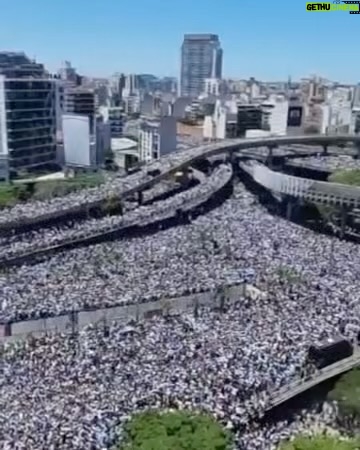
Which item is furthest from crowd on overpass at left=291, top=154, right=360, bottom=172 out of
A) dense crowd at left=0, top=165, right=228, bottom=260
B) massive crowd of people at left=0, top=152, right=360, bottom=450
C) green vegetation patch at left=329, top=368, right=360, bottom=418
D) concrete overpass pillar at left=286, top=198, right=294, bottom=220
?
green vegetation patch at left=329, top=368, right=360, bottom=418

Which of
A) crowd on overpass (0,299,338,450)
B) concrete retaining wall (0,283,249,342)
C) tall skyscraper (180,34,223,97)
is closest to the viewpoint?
crowd on overpass (0,299,338,450)

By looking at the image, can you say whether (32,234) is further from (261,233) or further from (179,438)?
(179,438)

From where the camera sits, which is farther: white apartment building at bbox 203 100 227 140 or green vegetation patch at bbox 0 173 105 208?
white apartment building at bbox 203 100 227 140

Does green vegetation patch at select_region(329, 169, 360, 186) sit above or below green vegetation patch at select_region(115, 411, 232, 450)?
below

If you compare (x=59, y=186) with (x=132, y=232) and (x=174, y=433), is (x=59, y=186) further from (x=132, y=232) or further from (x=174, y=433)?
(x=174, y=433)

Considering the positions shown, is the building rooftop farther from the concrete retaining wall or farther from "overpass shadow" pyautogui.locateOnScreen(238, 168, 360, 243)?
the concrete retaining wall

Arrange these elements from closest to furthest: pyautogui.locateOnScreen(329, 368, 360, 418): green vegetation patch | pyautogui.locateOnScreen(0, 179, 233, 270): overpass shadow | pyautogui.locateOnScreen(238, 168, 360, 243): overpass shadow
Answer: pyautogui.locateOnScreen(329, 368, 360, 418): green vegetation patch → pyautogui.locateOnScreen(0, 179, 233, 270): overpass shadow → pyautogui.locateOnScreen(238, 168, 360, 243): overpass shadow
